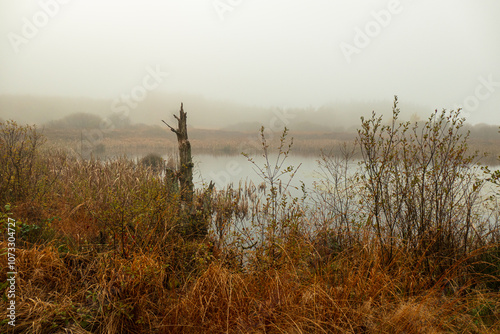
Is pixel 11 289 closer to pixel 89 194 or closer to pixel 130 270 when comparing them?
pixel 130 270

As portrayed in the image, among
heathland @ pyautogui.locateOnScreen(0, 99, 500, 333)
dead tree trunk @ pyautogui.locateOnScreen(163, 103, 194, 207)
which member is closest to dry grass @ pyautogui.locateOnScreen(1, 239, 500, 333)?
heathland @ pyautogui.locateOnScreen(0, 99, 500, 333)

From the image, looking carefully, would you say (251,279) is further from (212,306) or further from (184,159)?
(184,159)

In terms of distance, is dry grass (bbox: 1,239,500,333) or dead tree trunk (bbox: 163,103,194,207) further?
dead tree trunk (bbox: 163,103,194,207)

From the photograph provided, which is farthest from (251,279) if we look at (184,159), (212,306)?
(184,159)

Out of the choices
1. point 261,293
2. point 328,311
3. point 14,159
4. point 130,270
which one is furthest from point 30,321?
point 14,159

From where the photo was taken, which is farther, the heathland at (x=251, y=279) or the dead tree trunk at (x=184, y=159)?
the dead tree trunk at (x=184, y=159)

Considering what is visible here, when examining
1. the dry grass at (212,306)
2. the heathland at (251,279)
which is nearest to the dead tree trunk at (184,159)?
the heathland at (251,279)

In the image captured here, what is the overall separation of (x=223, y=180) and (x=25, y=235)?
687cm

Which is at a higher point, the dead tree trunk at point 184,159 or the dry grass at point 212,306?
the dead tree trunk at point 184,159

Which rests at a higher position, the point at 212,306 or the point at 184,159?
the point at 184,159

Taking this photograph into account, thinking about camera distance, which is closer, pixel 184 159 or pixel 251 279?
pixel 251 279

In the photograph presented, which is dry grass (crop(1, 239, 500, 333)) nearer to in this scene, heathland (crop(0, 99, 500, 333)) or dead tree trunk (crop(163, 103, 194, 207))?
heathland (crop(0, 99, 500, 333))

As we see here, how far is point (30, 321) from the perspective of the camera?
251 cm

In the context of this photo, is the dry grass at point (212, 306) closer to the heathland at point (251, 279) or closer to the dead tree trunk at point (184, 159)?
the heathland at point (251, 279)
